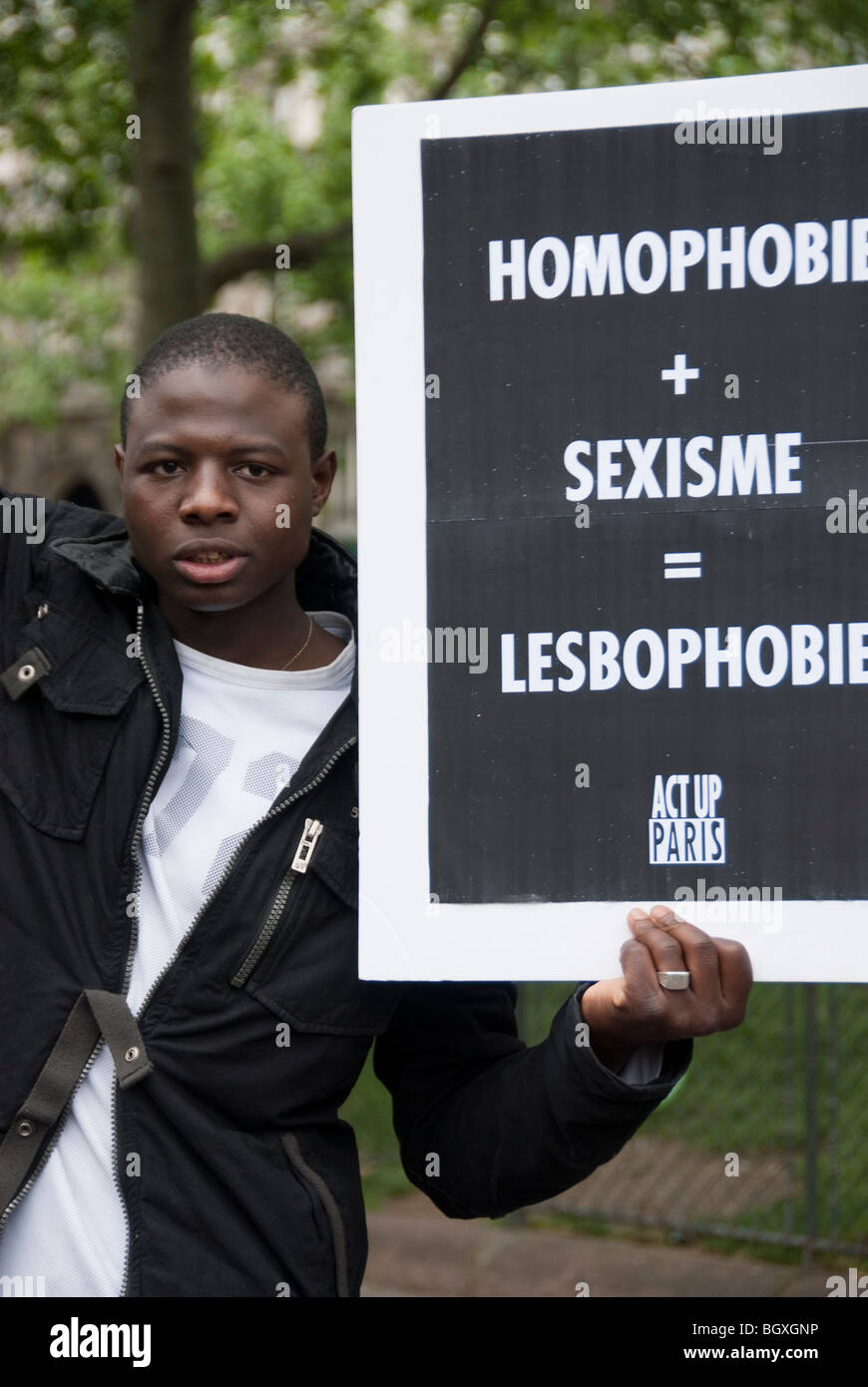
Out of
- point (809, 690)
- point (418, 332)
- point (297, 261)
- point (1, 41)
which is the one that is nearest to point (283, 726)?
point (418, 332)

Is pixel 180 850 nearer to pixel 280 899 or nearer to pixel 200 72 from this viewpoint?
pixel 280 899

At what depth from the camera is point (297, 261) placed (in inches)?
432

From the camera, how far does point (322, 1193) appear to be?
7.75 feet

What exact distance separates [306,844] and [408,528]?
0.46m

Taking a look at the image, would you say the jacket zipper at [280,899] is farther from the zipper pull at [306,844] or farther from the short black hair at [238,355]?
the short black hair at [238,355]

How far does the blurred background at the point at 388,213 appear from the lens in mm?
6191

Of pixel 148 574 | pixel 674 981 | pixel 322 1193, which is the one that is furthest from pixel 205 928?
pixel 674 981

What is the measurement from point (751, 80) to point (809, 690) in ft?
2.69

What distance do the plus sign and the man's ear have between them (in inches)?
21.5

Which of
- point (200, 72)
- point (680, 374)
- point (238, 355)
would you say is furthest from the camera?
point (200, 72)

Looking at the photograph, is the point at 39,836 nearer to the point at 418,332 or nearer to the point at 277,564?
the point at 277,564

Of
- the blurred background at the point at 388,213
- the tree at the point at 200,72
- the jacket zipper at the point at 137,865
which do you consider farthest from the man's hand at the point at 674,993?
the tree at the point at 200,72

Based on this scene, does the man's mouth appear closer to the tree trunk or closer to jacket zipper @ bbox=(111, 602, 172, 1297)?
jacket zipper @ bbox=(111, 602, 172, 1297)

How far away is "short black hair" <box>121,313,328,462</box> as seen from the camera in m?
2.42
